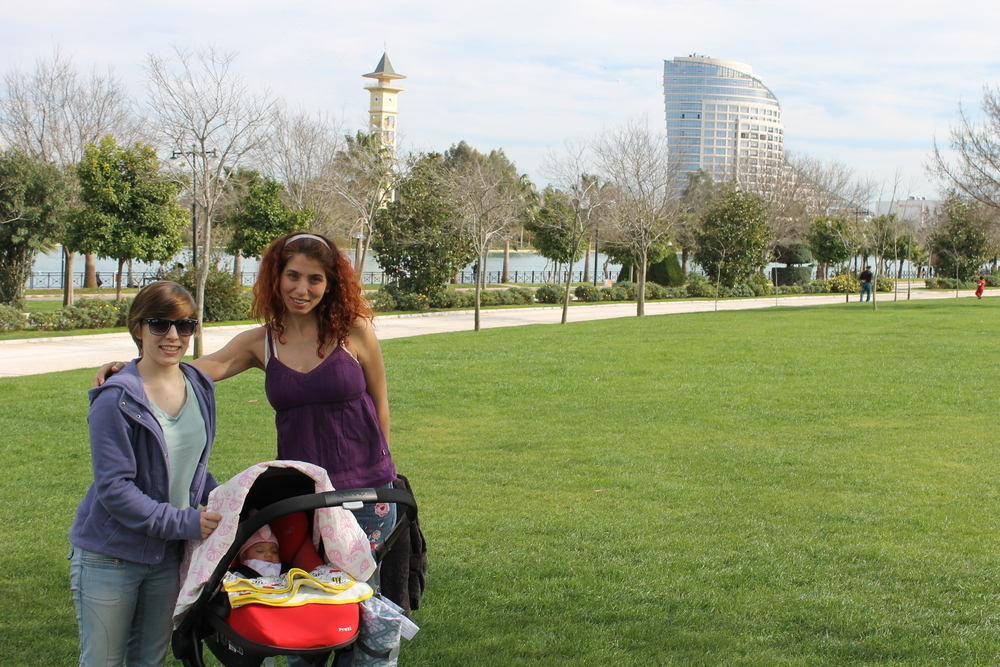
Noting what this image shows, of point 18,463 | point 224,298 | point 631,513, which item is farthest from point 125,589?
point 224,298

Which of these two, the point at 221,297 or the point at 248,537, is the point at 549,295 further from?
the point at 248,537

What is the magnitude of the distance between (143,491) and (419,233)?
27.8 meters

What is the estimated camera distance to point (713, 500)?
6074mm

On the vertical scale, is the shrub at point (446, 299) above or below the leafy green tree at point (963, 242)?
below

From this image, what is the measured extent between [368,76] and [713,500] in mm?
93728

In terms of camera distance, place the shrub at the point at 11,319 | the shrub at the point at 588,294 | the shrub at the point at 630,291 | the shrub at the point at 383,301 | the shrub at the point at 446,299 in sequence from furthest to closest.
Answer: the shrub at the point at 630,291 < the shrub at the point at 588,294 < the shrub at the point at 446,299 < the shrub at the point at 383,301 < the shrub at the point at 11,319

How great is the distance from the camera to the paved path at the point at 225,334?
15.1m

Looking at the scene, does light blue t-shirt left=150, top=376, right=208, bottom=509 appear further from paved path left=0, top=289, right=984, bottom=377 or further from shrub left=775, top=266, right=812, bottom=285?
shrub left=775, top=266, right=812, bottom=285

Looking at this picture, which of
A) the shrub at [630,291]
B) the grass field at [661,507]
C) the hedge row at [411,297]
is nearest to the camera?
the grass field at [661,507]

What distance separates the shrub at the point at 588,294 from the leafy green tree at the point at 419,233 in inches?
272

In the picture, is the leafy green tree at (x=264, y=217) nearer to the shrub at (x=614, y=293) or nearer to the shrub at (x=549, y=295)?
the shrub at (x=549, y=295)

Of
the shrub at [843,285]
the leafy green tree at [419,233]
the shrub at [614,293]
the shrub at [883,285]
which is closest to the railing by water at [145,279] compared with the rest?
the leafy green tree at [419,233]

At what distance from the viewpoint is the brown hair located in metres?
2.51

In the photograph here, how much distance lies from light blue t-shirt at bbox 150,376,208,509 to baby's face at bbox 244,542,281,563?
0.29 m
